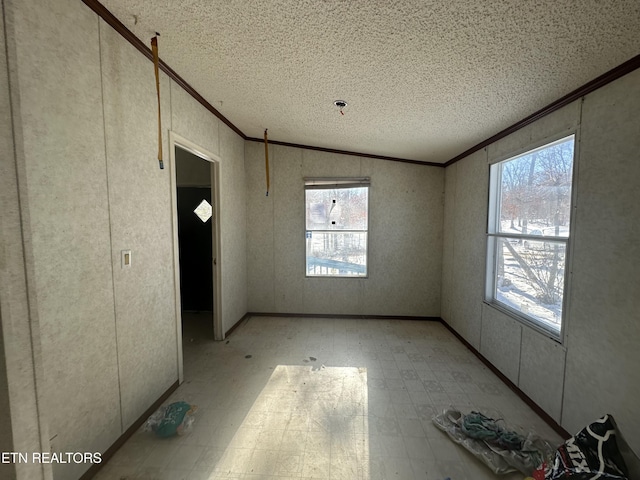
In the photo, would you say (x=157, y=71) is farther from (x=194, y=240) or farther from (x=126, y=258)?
(x=194, y=240)

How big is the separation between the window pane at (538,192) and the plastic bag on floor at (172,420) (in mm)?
3094

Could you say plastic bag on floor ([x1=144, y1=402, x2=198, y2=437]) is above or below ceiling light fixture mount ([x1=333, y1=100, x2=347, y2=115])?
below

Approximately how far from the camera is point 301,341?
3.17 meters

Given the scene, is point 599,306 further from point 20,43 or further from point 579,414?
point 20,43

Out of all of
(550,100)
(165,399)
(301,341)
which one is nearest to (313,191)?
(301,341)

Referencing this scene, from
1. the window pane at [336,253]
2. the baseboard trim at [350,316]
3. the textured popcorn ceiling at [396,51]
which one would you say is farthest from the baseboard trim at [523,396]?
the textured popcorn ceiling at [396,51]

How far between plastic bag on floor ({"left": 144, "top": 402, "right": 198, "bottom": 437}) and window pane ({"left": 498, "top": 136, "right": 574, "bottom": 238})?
3.09 metres

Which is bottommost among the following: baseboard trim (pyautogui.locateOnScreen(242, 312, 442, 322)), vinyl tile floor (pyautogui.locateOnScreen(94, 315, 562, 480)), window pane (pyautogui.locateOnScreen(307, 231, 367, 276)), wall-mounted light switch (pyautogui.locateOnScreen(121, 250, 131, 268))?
vinyl tile floor (pyautogui.locateOnScreen(94, 315, 562, 480))

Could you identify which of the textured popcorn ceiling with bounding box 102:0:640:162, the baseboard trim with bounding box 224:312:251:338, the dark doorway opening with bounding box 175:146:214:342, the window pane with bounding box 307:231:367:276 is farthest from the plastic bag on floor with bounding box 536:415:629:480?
the dark doorway opening with bounding box 175:146:214:342

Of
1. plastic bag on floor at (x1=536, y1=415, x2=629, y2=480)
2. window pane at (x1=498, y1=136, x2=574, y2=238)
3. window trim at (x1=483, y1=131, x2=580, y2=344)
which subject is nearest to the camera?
plastic bag on floor at (x1=536, y1=415, x2=629, y2=480)

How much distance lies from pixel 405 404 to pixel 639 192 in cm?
204

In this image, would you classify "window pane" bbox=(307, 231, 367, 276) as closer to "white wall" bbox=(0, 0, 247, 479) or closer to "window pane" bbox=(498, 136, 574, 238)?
"window pane" bbox=(498, 136, 574, 238)

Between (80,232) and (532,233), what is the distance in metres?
3.24

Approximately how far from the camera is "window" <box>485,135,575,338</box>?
1893 millimetres
